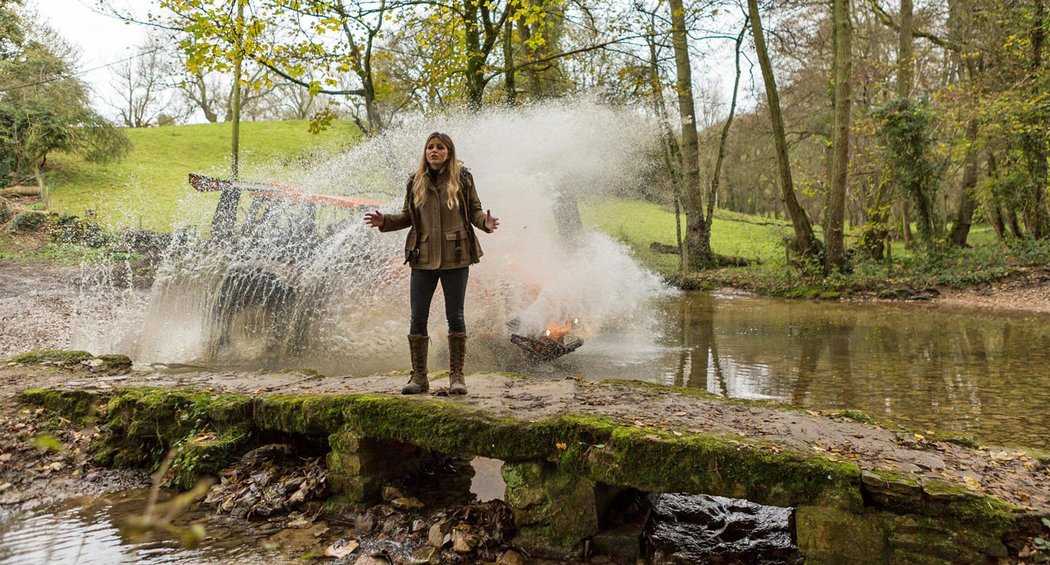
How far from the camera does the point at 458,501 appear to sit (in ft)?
15.0

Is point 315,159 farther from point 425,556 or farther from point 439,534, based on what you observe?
point 425,556

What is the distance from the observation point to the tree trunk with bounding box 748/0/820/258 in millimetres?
17156

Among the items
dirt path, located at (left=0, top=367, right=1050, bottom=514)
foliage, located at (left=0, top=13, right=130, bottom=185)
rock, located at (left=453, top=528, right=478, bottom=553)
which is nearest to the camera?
dirt path, located at (left=0, top=367, right=1050, bottom=514)

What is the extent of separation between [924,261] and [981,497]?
15.5 meters

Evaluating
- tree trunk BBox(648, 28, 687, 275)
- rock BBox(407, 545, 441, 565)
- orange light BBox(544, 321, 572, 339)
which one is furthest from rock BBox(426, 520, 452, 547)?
tree trunk BBox(648, 28, 687, 275)

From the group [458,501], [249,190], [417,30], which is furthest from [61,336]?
[417,30]

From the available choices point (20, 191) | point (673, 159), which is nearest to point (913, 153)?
point (673, 159)

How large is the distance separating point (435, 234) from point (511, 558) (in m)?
2.32

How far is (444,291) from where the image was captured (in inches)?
195

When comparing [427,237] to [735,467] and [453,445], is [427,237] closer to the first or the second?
[453,445]

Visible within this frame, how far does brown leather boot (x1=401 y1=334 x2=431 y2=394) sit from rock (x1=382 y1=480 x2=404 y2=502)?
0.70 meters

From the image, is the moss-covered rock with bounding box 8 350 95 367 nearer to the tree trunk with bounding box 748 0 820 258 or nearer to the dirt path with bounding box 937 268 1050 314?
the dirt path with bounding box 937 268 1050 314

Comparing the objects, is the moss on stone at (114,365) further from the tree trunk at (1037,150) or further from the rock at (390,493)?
the tree trunk at (1037,150)

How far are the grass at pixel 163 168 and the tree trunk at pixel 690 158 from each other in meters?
9.88
